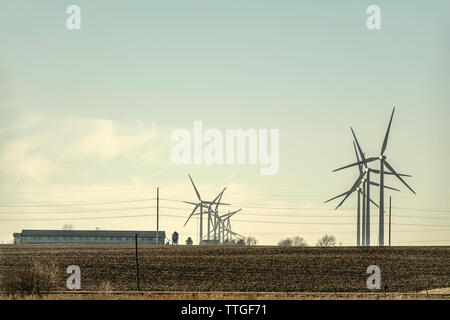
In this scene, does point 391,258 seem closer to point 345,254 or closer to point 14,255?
point 345,254

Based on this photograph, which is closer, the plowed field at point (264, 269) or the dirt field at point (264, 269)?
the dirt field at point (264, 269)

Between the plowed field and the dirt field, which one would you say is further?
the plowed field

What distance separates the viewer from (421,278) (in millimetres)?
73562

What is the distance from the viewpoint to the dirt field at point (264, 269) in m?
65.4

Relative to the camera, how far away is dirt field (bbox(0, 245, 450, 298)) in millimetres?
65375

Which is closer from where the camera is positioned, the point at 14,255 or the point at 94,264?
the point at 94,264

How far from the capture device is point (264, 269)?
261 feet

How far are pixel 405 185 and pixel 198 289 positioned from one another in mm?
57887

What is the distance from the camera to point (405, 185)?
372ft

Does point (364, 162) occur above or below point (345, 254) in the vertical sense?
above

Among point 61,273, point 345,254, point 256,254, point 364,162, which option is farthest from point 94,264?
point 364,162
